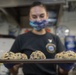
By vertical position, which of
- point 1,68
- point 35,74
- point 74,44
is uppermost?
point 35,74

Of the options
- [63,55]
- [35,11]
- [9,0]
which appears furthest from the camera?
[9,0]

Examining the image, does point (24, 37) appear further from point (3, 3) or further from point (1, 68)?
point (1, 68)

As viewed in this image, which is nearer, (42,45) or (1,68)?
(42,45)

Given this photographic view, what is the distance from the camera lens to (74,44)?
246 centimetres

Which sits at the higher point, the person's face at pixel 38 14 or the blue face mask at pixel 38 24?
the person's face at pixel 38 14

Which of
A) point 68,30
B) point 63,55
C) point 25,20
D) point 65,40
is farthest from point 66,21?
point 63,55

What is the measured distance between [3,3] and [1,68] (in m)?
0.68

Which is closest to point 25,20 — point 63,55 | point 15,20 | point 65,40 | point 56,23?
point 15,20

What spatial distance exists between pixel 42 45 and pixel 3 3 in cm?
98

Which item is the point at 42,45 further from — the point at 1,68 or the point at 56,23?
the point at 56,23

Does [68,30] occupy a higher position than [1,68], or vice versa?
[68,30]

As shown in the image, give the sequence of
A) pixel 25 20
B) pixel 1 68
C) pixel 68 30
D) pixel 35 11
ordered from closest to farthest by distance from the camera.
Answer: pixel 35 11, pixel 1 68, pixel 25 20, pixel 68 30

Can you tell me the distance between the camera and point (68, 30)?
2611mm

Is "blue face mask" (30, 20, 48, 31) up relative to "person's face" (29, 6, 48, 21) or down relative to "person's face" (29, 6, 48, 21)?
down
